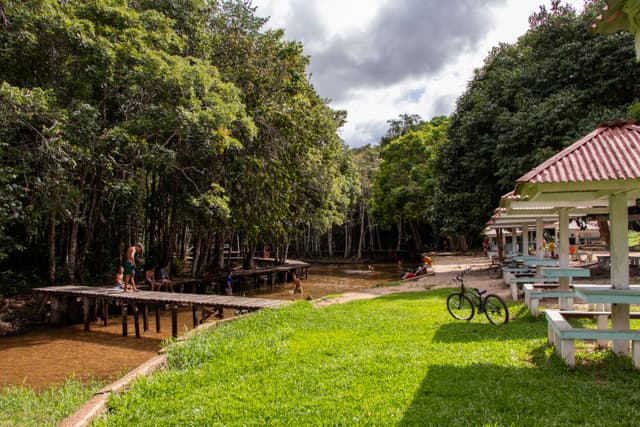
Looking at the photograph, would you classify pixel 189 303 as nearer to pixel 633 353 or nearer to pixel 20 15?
pixel 20 15

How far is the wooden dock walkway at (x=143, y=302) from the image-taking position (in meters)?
12.6

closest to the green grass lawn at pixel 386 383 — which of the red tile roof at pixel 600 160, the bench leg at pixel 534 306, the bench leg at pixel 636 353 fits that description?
the bench leg at pixel 636 353

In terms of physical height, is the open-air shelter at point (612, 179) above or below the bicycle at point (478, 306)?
above

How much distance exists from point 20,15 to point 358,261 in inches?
1405

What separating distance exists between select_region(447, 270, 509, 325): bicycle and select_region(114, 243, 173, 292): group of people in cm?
1028

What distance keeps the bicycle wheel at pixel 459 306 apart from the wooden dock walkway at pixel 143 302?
4.49m

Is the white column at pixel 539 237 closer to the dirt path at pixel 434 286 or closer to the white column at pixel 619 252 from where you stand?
the dirt path at pixel 434 286

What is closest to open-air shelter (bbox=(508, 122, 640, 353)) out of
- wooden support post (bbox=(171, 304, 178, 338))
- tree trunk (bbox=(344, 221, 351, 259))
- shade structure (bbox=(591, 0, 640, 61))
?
shade structure (bbox=(591, 0, 640, 61))

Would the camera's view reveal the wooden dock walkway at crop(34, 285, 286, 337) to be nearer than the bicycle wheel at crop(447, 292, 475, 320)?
No

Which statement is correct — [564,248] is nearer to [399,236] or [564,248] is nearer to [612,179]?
[612,179]

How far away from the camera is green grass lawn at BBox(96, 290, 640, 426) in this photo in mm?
4148

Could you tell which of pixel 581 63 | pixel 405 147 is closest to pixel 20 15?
pixel 581 63

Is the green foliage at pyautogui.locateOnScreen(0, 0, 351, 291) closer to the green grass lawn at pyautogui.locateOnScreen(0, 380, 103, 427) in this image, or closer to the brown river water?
the brown river water

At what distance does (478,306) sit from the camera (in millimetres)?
8781
